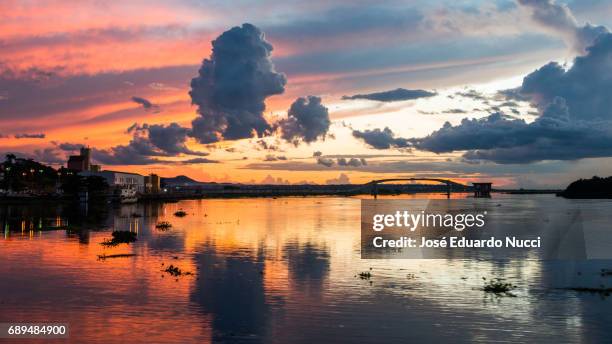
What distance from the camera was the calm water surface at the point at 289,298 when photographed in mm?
25781

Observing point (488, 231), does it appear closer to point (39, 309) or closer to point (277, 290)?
point (277, 290)

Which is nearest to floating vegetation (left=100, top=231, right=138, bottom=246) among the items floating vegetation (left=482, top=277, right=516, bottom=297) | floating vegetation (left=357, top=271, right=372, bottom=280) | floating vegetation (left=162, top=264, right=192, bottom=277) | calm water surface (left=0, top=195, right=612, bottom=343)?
calm water surface (left=0, top=195, right=612, bottom=343)

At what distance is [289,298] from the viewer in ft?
109

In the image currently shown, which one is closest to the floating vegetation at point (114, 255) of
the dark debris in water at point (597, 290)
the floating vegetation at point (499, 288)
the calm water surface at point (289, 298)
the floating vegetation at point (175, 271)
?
the calm water surface at point (289, 298)

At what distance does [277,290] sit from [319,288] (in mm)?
2724

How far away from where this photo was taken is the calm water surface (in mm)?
25781

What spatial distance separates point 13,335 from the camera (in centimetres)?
2428

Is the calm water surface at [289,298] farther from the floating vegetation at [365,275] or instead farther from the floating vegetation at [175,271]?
the floating vegetation at [175,271]

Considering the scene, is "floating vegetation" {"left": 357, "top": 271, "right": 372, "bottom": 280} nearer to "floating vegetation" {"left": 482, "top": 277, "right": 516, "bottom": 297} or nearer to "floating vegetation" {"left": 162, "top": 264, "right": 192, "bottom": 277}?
"floating vegetation" {"left": 482, "top": 277, "right": 516, "bottom": 297}

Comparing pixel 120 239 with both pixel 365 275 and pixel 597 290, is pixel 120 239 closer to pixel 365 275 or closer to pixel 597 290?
pixel 365 275

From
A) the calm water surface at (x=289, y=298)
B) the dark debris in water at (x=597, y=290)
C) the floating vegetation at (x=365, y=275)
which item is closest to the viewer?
the calm water surface at (x=289, y=298)

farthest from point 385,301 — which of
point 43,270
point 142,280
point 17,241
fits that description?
point 17,241

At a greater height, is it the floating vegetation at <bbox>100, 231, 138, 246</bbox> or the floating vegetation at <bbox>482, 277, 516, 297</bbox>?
the floating vegetation at <bbox>100, 231, 138, 246</bbox>

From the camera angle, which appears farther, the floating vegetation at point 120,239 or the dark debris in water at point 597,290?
the floating vegetation at point 120,239
